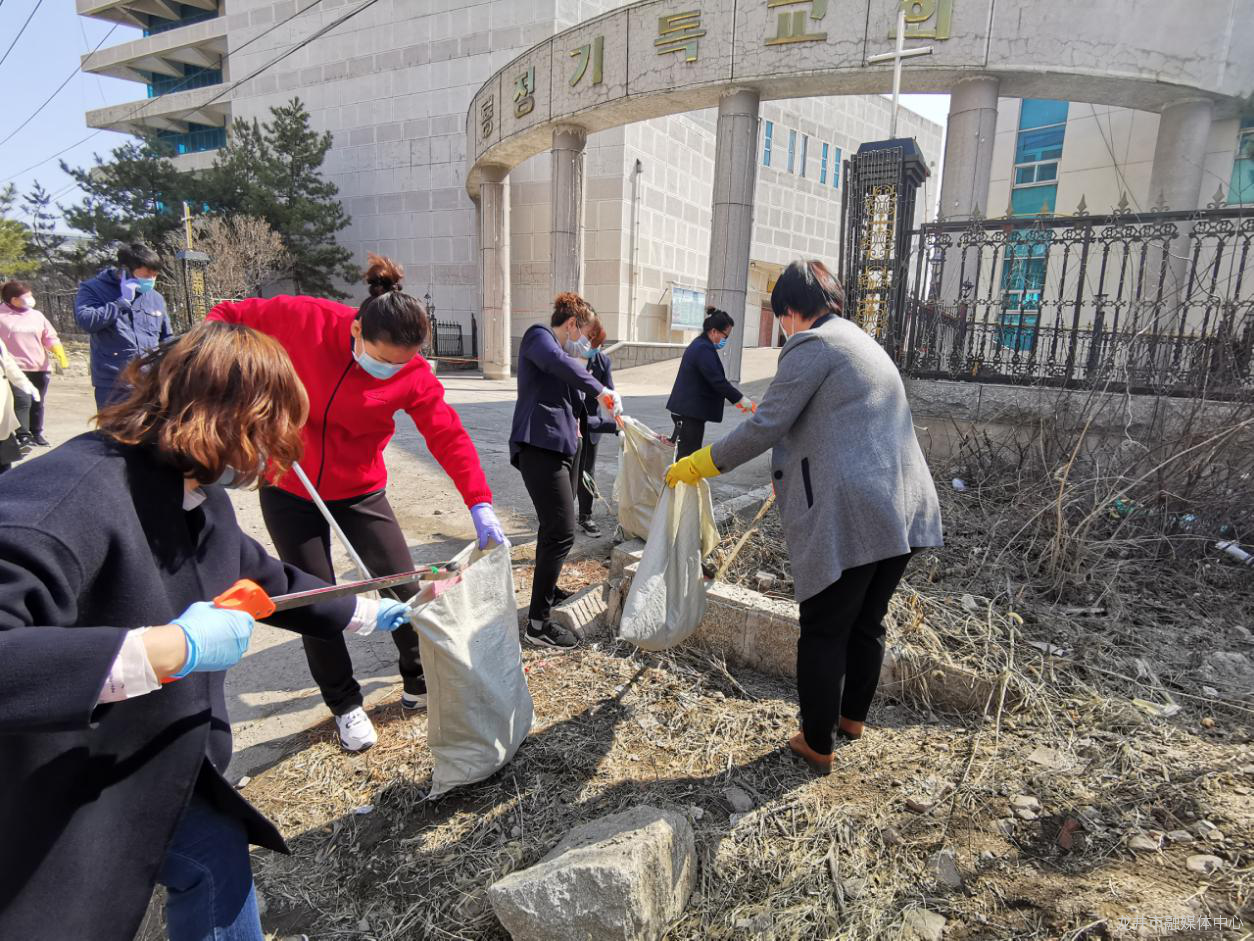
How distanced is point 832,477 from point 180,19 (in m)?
36.5

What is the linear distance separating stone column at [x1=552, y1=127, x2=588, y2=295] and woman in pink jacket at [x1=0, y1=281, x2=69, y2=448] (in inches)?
342

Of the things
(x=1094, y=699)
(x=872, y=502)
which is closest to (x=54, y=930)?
(x=872, y=502)

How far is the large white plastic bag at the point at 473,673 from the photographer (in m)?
2.04

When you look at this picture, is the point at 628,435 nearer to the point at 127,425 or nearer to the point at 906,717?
the point at 906,717

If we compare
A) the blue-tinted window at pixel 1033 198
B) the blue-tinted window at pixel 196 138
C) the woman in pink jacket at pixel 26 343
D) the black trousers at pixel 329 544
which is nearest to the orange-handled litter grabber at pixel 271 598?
the black trousers at pixel 329 544

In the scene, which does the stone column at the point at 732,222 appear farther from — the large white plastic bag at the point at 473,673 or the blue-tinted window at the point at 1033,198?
Answer: the large white plastic bag at the point at 473,673

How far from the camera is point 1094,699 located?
2539 mm

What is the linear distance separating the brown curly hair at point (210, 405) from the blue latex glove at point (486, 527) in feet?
3.36

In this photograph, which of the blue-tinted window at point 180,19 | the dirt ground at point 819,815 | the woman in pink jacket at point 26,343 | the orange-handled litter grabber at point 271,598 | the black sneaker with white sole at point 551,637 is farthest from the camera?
the blue-tinted window at point 180,19

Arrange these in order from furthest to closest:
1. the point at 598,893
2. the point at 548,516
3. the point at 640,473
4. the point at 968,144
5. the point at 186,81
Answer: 1. the point at 186,81
2. the point at 968,144
3. the point at 640,473
4. the point at 548,516
5. the point at 598,893

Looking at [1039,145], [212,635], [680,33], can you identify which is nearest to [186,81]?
[680,33]

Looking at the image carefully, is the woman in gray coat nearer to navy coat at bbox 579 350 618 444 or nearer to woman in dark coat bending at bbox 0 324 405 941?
woman in dark coat bending at bbox 0 324 405 941

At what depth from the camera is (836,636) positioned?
216 centimetres

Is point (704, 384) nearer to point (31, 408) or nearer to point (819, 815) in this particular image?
point (819, 815)
